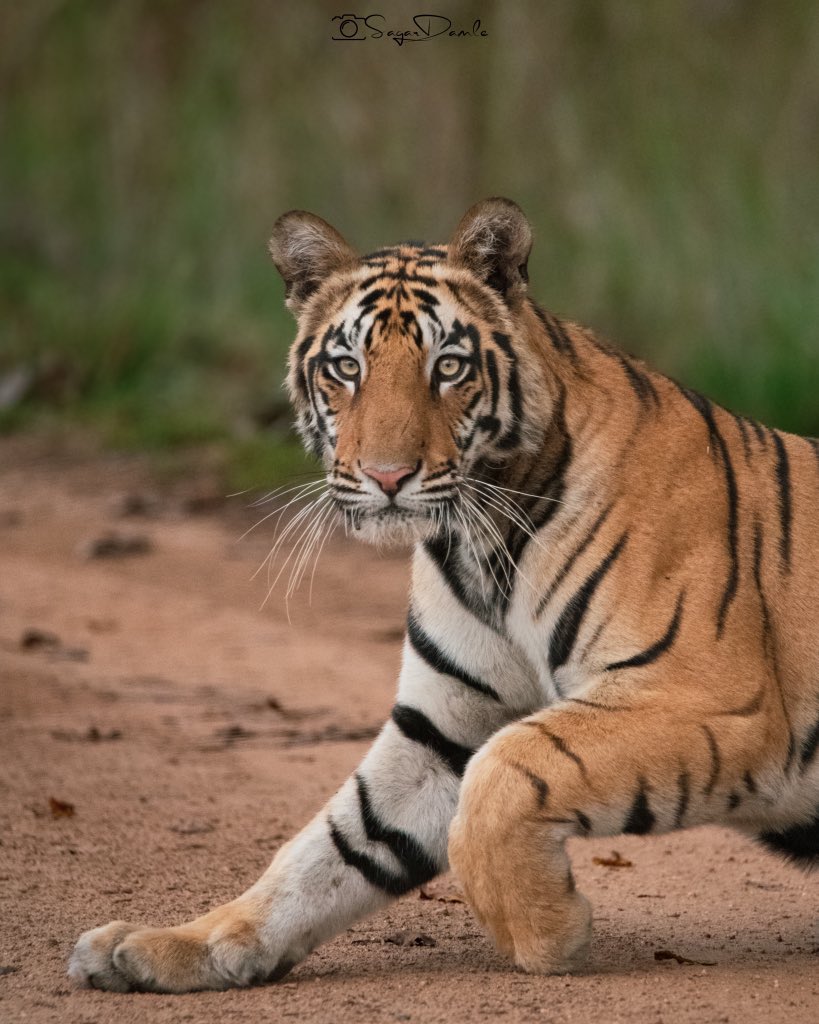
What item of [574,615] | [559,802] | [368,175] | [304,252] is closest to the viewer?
[559,802]

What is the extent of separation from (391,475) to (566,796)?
0.64 meters

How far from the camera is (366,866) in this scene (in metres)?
3.19

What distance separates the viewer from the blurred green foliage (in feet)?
31.2

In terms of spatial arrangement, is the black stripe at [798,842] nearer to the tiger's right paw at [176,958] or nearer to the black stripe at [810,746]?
the black stripe at [810,746]

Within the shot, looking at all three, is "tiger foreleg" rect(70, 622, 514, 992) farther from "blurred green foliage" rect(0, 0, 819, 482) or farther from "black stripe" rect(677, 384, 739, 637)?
"blurred green foliage" rect(0, 0, 819, 482)

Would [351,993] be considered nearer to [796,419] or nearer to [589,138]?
[796,419]

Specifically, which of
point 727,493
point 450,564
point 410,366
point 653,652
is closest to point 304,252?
point 410,366

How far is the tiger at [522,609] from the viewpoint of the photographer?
9.40 feet

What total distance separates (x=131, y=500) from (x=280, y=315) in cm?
247

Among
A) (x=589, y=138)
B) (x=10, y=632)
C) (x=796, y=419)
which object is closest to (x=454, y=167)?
(x=589, y=138)

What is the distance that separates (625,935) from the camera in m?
3.34

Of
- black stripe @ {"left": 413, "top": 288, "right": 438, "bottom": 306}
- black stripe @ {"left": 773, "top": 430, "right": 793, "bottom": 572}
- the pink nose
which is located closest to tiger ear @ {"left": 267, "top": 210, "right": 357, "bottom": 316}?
black stripe @ {"left": 413, "top": 288, "right": 438, "bottom": 306}
